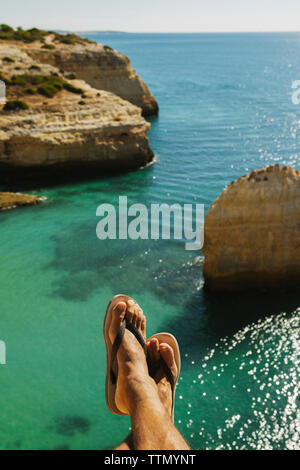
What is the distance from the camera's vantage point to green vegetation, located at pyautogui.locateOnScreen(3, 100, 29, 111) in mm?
25500

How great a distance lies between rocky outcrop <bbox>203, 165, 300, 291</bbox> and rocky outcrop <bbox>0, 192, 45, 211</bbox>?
36.3 ft

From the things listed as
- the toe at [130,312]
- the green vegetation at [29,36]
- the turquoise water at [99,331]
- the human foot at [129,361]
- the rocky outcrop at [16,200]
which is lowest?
the turquoise water at [99,331]

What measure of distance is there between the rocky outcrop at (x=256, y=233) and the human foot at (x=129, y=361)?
6.36 metres

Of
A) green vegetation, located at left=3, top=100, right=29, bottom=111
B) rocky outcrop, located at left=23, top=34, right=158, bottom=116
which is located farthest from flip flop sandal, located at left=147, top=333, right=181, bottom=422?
rocky outcrop, located at left=23, top=34, right=158, bottom=116

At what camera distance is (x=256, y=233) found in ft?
44.2

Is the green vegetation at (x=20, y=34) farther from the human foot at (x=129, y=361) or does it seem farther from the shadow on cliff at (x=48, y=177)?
the human foot at (x=129, y=361)

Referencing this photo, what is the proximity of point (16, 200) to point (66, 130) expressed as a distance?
5773 millimetres

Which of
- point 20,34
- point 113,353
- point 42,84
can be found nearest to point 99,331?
point 113,353

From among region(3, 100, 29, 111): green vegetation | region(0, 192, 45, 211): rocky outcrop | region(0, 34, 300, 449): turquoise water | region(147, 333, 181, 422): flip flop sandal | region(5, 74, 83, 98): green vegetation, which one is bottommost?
region(0, 34, 300, 449): turquoise water

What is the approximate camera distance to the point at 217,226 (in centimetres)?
1343

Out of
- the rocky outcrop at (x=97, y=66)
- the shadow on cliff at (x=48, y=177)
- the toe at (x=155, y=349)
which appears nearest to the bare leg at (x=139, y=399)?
the toe at (x=155, y=349)

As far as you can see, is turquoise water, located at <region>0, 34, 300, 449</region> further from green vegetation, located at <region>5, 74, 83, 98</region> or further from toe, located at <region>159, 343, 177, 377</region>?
green vegetation, located at <region>5, 74, 83, 98</region>

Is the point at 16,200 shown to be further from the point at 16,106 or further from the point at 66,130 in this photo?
the point at 16,106

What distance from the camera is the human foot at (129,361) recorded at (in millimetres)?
5895
